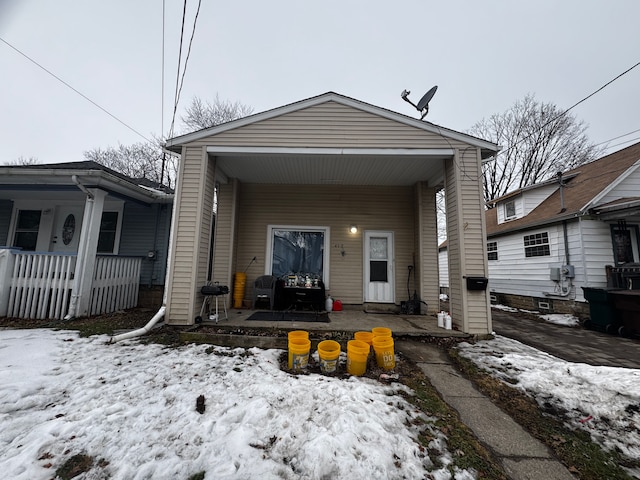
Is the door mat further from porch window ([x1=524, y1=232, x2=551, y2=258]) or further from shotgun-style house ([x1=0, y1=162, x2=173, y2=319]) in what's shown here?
porch window ([x1=524, y1=232, x2=551, y2=258])

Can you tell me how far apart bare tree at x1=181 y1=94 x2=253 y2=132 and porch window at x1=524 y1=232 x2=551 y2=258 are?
646 inches

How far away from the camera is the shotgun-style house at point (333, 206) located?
14.8ft

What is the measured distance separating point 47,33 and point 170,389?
9938mm

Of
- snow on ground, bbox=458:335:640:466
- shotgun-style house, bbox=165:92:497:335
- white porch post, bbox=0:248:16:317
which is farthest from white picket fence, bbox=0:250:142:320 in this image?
snow on ground, bbox=458:335:640:466

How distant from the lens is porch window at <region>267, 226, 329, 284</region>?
6547 millimetres

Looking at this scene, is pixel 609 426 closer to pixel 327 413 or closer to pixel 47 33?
pixel 327 413

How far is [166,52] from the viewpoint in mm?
5605

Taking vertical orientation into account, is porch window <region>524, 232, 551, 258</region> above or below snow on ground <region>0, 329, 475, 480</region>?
above

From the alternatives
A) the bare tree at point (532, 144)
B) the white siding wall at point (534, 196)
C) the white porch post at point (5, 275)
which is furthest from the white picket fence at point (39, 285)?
the bare tree at point (532, 144)

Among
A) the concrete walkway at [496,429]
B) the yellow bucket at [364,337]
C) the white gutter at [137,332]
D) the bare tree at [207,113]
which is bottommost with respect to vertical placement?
the concrete walkway at [496,429]

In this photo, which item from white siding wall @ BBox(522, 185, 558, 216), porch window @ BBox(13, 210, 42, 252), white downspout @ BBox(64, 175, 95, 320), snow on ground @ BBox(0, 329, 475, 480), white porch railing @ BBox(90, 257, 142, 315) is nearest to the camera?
snow on ground @ BBox(0, 329, 475, 480)

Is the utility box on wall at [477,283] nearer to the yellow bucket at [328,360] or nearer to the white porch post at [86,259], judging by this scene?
the yellow bucket at [328,360]

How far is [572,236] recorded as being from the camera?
6.95 meters

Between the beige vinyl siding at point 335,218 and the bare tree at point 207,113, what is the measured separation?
447 inches
